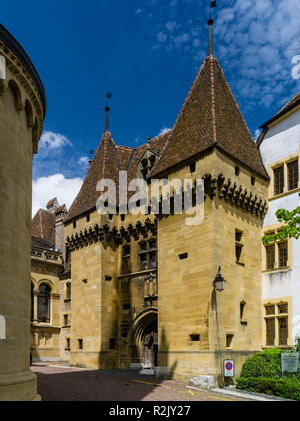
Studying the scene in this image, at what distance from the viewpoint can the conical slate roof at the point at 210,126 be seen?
21.4m

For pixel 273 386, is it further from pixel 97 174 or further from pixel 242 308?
pixel 97 174

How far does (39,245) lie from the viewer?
39031mm

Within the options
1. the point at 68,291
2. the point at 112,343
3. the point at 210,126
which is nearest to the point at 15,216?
the point at 210,126

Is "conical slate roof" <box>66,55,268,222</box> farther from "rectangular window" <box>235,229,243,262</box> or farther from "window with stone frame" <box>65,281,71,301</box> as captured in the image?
"window with stone frame" <box>65,281,71,301</box>

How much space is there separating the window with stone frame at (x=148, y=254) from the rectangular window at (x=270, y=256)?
5.85 metres

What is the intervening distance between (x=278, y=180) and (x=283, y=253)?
381 centimetres

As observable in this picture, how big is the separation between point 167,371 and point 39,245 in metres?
21.7

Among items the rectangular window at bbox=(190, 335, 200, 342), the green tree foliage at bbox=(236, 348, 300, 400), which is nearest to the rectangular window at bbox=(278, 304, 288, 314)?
the green tree foliage at bbox=(236, 348, 300, 400)

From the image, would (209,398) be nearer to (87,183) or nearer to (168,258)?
(168,258)

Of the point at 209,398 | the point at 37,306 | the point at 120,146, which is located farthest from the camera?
the point at 37,306

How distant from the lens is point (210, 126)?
21.4m

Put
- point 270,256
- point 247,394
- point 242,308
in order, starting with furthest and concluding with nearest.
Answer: point 270,256 < point 242,308 < point 247,394

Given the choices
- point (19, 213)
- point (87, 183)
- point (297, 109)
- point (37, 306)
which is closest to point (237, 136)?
point (297, 109)

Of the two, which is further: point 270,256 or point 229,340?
point 270,256
